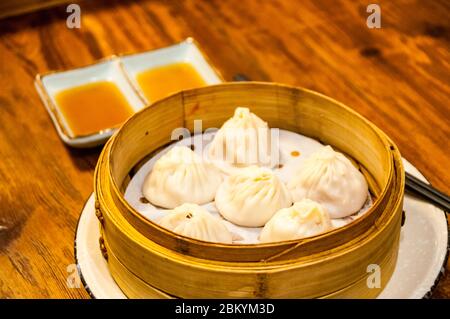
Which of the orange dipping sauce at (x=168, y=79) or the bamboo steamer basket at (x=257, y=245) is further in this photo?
the orange dipping sauce at (x=168, y=79)

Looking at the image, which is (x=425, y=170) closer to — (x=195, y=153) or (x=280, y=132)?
(x=280, y=132)

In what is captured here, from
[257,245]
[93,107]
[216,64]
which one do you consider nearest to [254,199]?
[257,245]

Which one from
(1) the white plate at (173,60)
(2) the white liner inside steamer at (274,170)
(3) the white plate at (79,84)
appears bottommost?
(3) the white plate at (79,84)

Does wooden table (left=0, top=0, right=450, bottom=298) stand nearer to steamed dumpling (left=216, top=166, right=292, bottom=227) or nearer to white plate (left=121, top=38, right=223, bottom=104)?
white plate (left=121, top=38, right=223, bottom=104)

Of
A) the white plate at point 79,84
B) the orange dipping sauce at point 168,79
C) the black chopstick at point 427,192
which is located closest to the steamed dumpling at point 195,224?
the black chopstick at point 427,192

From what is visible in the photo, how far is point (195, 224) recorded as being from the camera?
1359mm

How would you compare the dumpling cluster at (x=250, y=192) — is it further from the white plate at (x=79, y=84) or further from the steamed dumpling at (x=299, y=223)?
the white plate at (x=79, y=84)

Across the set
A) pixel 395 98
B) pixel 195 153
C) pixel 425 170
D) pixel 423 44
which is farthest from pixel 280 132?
pixel 423 44

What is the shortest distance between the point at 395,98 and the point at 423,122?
0.54ft

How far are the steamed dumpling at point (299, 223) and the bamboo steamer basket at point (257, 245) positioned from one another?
114mm

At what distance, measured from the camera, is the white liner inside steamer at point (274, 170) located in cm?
147

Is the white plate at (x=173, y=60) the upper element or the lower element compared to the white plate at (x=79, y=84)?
upper

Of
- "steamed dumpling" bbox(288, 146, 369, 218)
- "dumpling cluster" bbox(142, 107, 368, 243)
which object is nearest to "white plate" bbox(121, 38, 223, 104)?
"dumpling cluster" bbox(142, 107, 368, 243)

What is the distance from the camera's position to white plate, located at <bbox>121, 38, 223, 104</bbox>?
2287 mm
